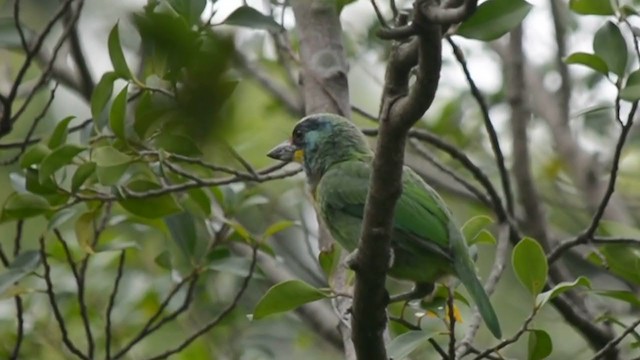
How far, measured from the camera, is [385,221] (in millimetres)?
2613

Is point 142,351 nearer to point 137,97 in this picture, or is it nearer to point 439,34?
point 137,97

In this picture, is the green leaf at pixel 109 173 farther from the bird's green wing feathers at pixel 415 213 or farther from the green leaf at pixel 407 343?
the green leaf at pixel 407 343

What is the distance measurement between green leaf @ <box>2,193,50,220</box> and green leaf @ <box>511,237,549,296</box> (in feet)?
5.06

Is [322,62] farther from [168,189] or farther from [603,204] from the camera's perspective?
[603,204]

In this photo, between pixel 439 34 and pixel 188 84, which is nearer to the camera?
pixel 188 84

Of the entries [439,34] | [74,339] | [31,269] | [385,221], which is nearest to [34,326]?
[74,339]

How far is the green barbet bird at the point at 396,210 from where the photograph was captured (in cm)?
351

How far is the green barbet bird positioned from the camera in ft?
11.5

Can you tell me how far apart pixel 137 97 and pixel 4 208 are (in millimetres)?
598

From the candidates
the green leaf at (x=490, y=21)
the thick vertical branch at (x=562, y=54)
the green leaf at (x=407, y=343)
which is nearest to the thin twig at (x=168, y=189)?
the green leaf at (x=407, y=343)

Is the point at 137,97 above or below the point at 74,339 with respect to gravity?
above

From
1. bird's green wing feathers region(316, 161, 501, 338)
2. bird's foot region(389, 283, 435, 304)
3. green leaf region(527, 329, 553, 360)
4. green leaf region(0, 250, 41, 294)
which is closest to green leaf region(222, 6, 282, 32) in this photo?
bird's green wing feathers region(316, 161, 501, 338)

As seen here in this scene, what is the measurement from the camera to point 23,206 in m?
3.78

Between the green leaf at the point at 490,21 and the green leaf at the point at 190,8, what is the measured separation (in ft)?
2.88
